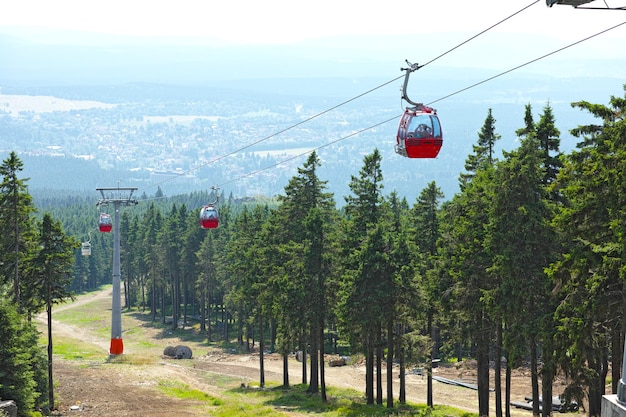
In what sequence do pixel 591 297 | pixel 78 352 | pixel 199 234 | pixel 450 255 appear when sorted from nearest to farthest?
pixel 591 297
pixel 450 255
pixel 78 352
pixel 199 234

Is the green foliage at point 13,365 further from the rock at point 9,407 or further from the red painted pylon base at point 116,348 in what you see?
the red painted pylon base at point 116,348

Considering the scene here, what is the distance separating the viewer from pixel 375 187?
49.6 m

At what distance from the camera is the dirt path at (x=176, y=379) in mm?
47844

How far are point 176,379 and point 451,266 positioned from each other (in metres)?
26.6

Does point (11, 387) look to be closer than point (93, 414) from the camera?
Yes

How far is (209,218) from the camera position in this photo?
162 feet

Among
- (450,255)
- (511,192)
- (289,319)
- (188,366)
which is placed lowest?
(188,366)

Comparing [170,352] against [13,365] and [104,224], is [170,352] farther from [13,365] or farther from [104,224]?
[13,365]

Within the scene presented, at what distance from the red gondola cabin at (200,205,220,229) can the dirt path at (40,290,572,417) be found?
10403 millimetres

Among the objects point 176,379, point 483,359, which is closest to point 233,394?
point 176,379

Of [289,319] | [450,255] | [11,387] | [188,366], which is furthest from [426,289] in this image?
[188,366]

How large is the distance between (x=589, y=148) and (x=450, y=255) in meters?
13.8

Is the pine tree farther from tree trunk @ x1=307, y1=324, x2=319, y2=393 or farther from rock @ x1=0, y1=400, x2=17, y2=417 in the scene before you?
tree trunk @ x1=307, y1=324, x2=319, y2=393

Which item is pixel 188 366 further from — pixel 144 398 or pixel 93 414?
pixel 93 414
